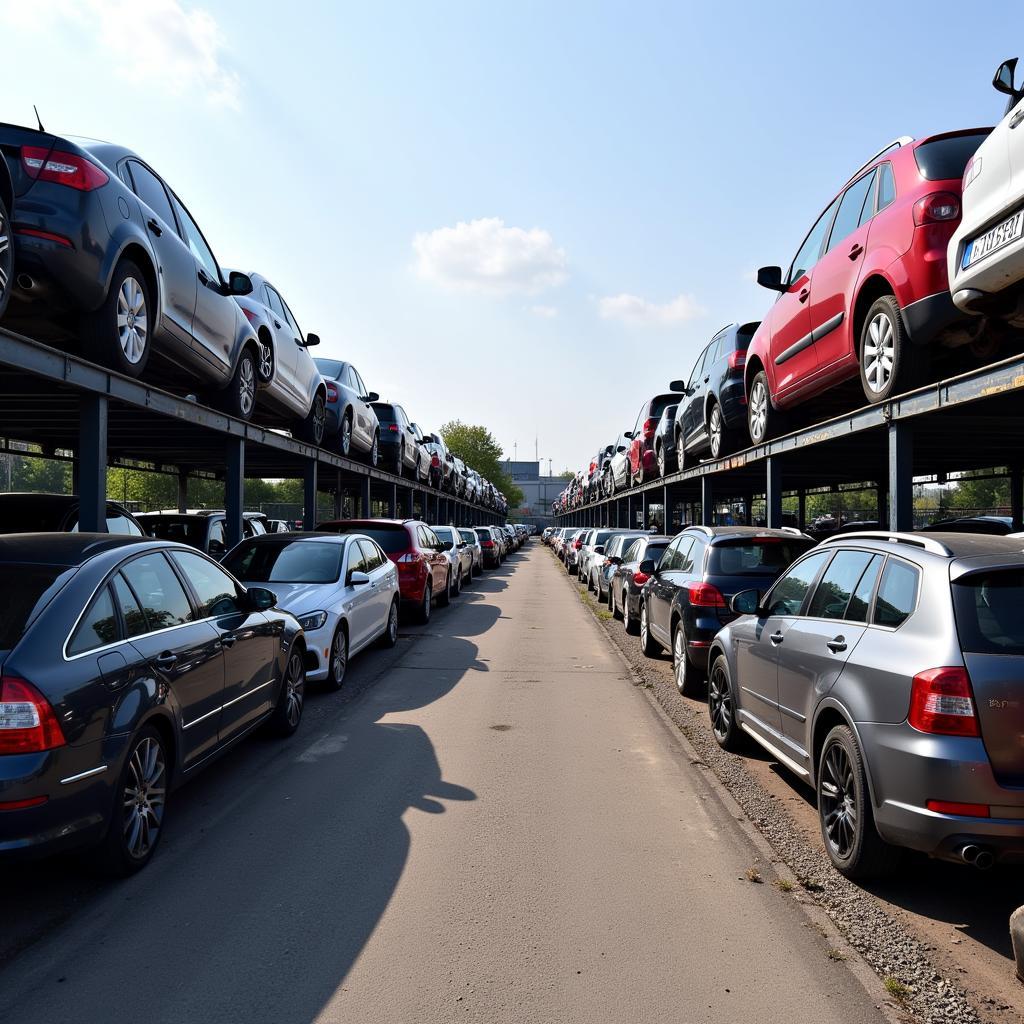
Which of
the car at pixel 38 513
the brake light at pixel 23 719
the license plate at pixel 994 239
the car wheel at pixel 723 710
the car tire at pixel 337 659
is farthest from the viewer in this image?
the car tire at pixel 337 659

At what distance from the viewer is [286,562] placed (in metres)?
8.78

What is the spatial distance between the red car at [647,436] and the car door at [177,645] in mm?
14675

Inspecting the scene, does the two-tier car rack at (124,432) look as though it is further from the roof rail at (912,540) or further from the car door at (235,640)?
the roof rail at (912,540)

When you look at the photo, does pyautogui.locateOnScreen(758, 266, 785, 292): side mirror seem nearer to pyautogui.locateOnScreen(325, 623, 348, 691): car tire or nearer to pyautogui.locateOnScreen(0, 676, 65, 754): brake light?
pyautogui.locateOnScreen(325, 623, 348, 691): car tire

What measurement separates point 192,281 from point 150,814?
18.0 ft

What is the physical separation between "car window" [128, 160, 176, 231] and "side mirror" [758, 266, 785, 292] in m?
6.06

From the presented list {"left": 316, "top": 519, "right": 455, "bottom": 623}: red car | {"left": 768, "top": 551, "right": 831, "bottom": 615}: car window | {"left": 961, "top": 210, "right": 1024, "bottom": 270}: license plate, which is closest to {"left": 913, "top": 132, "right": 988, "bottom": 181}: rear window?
{"left": 961, "top": 210, "right": 1024, "bottom": 270}: license plate

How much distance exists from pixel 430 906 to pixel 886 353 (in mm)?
5686

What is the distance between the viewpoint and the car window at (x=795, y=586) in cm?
→ 498

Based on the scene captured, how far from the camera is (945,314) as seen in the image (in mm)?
5984

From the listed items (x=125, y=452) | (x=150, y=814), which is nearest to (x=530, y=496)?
(x=125, y=452)

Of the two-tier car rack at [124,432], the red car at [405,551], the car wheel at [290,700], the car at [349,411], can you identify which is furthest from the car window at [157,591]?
the car at [349,411]

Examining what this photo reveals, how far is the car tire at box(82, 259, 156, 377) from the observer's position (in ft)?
20.4

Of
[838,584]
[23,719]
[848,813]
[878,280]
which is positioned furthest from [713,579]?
[23,719]
